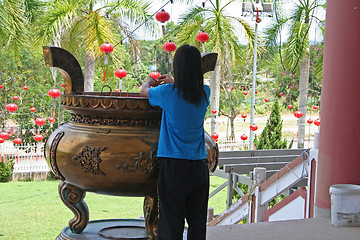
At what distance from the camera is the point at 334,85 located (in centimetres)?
352

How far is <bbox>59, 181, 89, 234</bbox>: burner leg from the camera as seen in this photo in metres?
1.75

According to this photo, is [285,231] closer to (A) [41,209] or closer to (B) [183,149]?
(B) [183,149]

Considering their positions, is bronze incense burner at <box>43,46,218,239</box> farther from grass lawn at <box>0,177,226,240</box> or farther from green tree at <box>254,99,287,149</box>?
green tree at <box>254,99,287,149</box>

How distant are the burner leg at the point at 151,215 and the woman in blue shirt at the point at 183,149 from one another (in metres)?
0.02

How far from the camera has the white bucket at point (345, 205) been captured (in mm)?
3227

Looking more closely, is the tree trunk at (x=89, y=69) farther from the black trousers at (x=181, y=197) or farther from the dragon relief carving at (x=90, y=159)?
the dragon relief carving at (x=90, y=159)

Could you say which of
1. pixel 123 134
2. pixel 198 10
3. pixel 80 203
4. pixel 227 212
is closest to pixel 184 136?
pixel 123 134

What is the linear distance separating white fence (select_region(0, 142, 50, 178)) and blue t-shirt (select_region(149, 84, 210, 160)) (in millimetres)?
12776

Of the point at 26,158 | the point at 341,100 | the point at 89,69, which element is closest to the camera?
the point at 341,100

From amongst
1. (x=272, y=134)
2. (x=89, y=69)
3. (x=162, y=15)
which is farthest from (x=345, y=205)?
(x=89, y=69)

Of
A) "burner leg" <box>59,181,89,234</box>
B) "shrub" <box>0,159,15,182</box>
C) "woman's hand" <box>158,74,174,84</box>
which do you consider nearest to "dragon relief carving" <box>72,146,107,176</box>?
"burner leg" <box>59,181,89,234</box>

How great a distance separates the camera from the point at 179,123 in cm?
179

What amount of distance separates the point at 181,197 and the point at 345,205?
5.95 ft

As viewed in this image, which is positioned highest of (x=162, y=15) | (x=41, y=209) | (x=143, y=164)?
(x=162, y=15)
